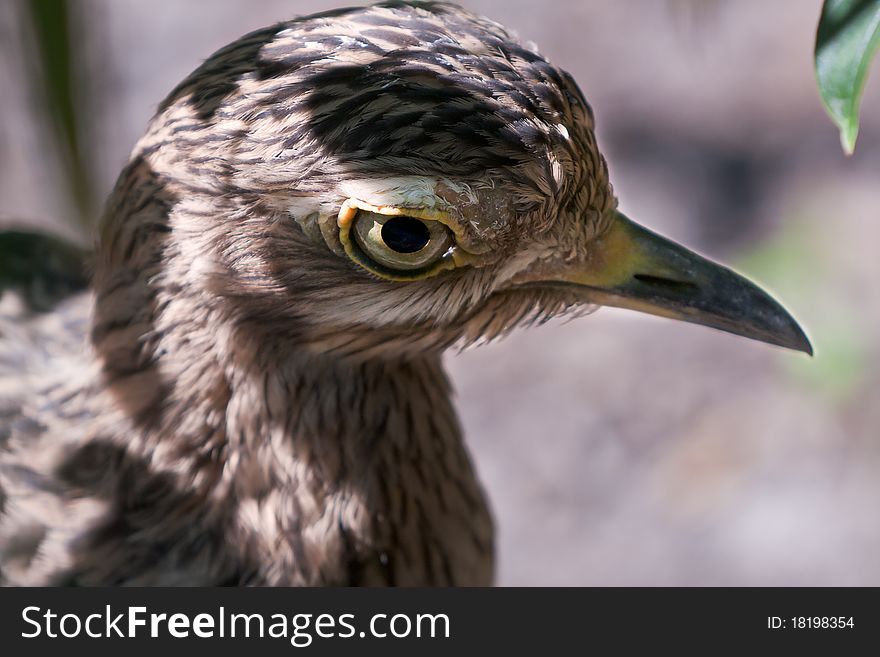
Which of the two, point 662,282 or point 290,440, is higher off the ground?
point 662,282

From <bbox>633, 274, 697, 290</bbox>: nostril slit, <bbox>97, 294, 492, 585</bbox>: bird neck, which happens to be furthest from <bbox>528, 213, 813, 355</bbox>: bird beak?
<bbox>97, 294, 492, 585</bbox>: bird neck

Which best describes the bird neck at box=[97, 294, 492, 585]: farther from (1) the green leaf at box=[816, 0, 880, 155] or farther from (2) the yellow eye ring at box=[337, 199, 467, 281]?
(1) the green leaf at box=[816, 0, 880, 155]

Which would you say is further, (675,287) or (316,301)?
(675,287)

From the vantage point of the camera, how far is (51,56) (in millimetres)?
1145

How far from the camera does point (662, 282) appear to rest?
1.92 metres

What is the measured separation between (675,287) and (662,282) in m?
0.02

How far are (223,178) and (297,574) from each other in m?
0.79

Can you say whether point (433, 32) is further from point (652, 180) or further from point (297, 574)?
point (652, 180)

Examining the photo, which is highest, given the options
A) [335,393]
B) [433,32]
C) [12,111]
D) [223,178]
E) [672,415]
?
[12,111]

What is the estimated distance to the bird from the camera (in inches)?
66.1

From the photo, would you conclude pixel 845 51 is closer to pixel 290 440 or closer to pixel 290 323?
pixel 290 323

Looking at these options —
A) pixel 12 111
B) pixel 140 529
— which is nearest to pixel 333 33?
pixel 140 529

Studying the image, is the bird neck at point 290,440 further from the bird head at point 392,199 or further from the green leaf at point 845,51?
the green leaf at point 845,51

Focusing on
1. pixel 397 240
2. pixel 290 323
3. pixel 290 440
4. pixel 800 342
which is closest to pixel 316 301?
pixel 290 323
